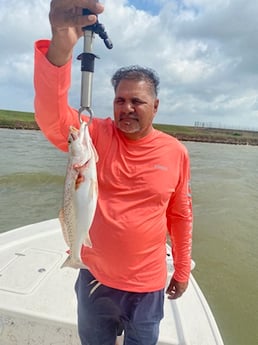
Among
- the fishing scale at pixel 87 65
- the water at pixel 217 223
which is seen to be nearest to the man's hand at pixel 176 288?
the fishing scale at pixel 87 65

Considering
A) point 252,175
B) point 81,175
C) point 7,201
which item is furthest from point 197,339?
point 252,175

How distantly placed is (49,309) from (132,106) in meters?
1.93

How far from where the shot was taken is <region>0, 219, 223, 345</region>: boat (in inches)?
105

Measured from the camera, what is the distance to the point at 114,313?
205 cm

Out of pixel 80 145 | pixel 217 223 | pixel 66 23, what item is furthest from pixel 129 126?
pixel 217 223

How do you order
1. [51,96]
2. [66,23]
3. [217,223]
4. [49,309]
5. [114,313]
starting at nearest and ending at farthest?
[66,23], [51,96], [114,313], [49,309], [217,223]

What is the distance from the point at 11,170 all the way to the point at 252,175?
14.3 m

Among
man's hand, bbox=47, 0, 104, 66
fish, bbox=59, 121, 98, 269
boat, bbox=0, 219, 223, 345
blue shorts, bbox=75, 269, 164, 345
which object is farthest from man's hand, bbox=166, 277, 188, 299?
man's hand, bbox=47, 0, 104, 66

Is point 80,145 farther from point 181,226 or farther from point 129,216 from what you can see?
point 181,226

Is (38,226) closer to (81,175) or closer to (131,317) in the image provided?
(131,317)

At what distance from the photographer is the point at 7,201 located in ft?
32.0

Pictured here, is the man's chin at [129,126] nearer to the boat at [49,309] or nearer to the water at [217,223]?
the boat at [49,309]

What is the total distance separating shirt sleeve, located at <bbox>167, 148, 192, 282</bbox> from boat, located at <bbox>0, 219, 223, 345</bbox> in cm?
69

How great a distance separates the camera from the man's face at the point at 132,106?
1.92 m
